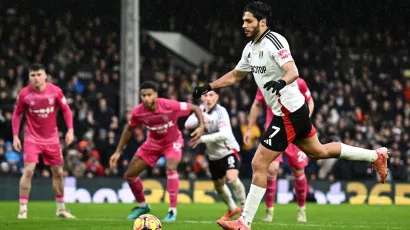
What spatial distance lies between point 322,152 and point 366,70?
23.8 metres

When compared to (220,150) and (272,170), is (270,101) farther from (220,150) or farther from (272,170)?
(220,150)

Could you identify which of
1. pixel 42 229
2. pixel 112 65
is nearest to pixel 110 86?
pixel 112 65

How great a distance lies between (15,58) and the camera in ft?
96.5

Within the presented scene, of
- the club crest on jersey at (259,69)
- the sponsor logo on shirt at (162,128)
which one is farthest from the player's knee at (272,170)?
the club crest on jersey at (259,69)

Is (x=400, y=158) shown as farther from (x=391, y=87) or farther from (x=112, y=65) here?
(x=112, y=65)

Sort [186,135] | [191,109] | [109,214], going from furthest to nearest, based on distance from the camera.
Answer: [186,135] < [109,214] < [191,109]

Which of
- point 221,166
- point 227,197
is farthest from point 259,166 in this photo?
point 221,166

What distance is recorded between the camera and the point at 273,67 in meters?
10.3

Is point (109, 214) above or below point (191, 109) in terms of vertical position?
below

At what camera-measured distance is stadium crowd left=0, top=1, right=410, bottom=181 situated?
78.0 feet

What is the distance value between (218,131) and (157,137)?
1105 millimetres

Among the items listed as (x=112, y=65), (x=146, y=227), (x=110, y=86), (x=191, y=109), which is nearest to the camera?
(x=146, y=227)

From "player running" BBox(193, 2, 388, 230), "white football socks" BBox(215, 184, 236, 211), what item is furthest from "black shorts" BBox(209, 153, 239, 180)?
"player running" BBox(193, 2, 388, 230)

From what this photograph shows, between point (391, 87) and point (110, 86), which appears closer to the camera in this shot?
point (110, 86)
